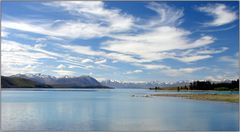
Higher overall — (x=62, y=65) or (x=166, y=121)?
(x=62, y=65)

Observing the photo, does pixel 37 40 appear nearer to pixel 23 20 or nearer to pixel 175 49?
pixel 23 20

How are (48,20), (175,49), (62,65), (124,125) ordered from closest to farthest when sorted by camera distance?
1. (124,125)
2. (48,20)
3. (175,49)
4. (62,65)

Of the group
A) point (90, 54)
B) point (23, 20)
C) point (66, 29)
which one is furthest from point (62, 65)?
point (23, 20)

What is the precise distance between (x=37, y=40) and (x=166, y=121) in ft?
22.4

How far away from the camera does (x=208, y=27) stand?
48.5 feet

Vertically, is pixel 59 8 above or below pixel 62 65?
above

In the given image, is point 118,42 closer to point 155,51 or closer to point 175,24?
point 155,51

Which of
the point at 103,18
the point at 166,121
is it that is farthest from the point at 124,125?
Answer: the point at 103,18

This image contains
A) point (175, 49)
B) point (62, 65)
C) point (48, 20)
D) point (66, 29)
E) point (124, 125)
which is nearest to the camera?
point (124, 125)

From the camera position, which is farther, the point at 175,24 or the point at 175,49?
the point at 175,49

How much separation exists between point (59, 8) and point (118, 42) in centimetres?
365

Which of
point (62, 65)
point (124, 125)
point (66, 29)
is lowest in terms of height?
point (124, 125)

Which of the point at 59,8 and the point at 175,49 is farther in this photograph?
the point at 175,49

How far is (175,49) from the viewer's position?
53.1 ft
